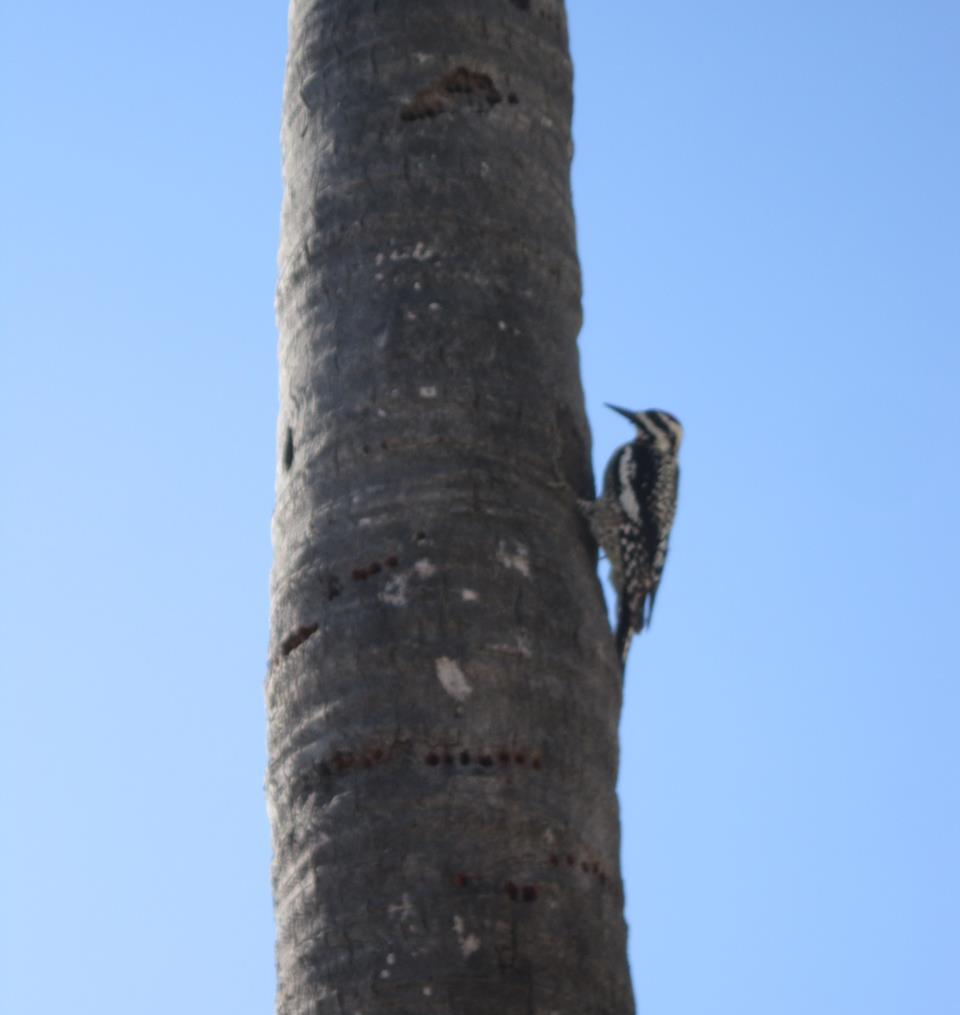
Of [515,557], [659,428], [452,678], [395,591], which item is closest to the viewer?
[452,678]

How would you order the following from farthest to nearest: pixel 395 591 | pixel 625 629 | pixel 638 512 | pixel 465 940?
pixel 638 512
pixel 625 629
pixel 395 591
pixel 465 940

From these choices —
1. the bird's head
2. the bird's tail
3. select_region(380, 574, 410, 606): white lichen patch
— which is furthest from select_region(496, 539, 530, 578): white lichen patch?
the bird's head

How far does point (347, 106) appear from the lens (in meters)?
5.41

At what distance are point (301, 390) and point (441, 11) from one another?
128 centimetres

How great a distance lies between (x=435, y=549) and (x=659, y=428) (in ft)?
9.36

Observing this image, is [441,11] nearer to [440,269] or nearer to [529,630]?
[440,269]

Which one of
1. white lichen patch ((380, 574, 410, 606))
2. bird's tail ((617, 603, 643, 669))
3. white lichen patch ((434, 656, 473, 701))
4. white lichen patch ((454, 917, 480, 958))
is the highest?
bird's tail ((617, 603, 643, 669))

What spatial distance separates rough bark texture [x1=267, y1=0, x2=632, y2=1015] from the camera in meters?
4.10

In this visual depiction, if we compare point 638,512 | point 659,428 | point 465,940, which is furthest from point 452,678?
point 659,428

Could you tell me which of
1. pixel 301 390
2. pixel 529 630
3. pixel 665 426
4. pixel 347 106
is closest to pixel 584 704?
pixel 529 630

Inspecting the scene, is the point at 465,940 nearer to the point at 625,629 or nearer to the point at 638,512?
the point at 625,629

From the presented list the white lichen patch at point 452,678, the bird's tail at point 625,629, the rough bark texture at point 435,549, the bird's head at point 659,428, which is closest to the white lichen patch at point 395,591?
the rough bark texture at point 435,549

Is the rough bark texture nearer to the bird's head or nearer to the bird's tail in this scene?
the bird's tail

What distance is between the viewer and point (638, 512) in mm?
6379
